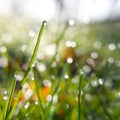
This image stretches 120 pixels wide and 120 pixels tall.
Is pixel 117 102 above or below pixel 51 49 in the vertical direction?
below

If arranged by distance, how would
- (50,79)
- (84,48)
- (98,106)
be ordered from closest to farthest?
1. (98,106)
2. (50,79)
3. (84,48)

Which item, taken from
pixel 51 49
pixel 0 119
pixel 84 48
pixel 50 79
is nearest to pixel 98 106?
pixel 50 79

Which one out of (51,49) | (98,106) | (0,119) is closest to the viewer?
(0,119)

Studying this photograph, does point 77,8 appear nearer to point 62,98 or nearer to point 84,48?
point 84,48

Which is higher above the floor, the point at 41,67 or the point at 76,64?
the point at 41,67

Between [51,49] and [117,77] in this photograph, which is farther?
[51,49]

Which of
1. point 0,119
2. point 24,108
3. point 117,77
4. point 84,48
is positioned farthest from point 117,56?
point 84,48

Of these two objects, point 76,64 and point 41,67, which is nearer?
point 76,64

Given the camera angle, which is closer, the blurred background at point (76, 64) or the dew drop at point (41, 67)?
the blurred background at point (76, 64)

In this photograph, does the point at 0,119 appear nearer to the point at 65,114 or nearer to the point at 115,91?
the point at 65,114

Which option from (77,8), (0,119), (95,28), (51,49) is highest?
(95,28)

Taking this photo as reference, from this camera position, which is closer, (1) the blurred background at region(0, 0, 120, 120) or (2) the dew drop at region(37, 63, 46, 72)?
(1) the blurred background at region(0, 0, 120, 120)
